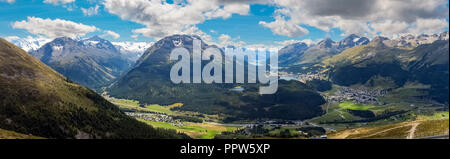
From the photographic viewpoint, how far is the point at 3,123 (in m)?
150

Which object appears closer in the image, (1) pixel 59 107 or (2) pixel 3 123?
(2) pixel 3 123
